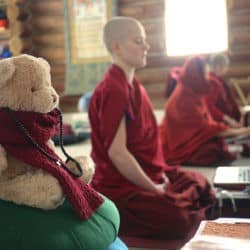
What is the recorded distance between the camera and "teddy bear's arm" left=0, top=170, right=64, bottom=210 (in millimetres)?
1193

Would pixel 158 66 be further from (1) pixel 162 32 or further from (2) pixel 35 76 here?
(2) pixel 35 76

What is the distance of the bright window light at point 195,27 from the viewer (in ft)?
16.0

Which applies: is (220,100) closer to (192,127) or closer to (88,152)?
(192,127)

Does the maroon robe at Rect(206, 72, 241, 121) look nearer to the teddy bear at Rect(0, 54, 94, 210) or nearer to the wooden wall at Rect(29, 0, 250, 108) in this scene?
the wooden wall at Rect(29, 0, 250, 108)

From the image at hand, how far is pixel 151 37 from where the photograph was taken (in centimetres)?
512

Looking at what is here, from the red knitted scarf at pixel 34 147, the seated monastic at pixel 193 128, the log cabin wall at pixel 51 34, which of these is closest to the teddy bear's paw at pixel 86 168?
the red knitted scarf at pixel 34 147

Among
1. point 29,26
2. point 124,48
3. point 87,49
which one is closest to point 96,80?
point 87,49

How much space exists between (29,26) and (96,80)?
3.36 ft

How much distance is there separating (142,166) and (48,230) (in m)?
1.23

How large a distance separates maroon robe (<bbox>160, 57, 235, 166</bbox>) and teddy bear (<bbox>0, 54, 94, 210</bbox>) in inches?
90.0

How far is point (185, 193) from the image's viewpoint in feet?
7.95

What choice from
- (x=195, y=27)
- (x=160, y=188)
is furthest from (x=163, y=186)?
(x=195, y=27)

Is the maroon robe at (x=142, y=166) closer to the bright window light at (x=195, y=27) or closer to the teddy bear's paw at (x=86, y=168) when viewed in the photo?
the teddy bear's paw at (x=86, y=168)

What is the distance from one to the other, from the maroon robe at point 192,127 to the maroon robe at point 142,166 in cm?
108
